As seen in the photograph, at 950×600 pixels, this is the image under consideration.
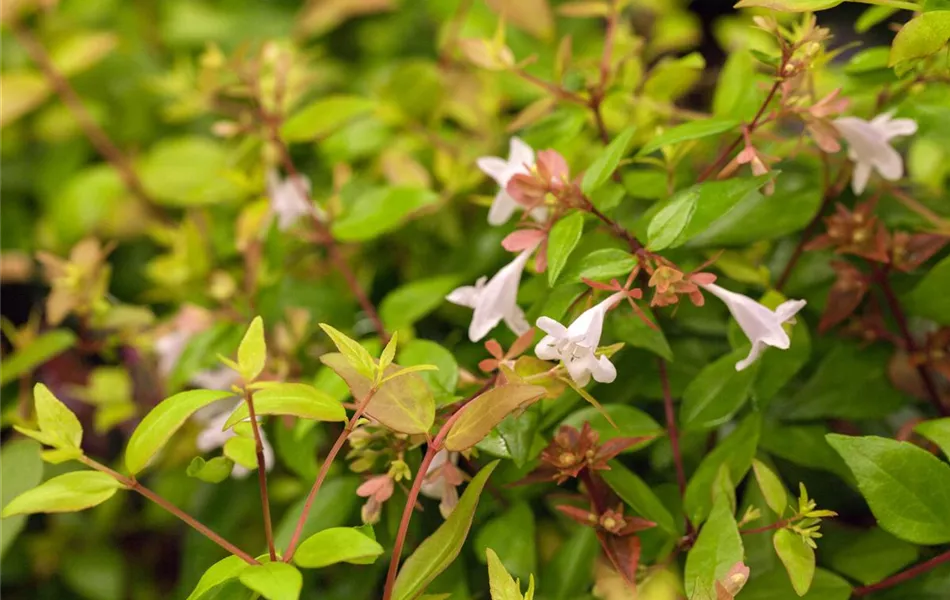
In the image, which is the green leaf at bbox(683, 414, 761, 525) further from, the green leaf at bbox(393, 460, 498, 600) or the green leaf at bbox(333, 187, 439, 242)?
the green leaf at bbox(333, 187, 439, 242)

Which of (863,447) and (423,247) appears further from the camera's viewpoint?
(423,247)

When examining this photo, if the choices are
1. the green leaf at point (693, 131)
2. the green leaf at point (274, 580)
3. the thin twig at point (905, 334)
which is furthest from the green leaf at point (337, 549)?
the thin twig at point (905, 334)

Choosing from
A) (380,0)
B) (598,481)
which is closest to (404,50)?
(380,0)

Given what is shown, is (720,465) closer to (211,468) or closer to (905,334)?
(905,334)

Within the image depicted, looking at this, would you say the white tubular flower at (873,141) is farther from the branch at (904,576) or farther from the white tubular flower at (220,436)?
the white tubular flower at (220,436)

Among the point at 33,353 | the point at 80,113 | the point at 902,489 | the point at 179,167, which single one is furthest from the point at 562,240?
the point at 80,113

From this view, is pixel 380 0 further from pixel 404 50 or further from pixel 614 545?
pixel 614 545
